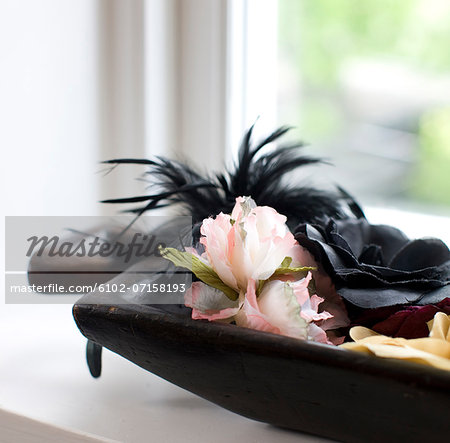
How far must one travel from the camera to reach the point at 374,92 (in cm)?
133

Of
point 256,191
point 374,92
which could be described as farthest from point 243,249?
point 374,92

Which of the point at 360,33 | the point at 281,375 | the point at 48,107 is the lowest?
the point at 281,375

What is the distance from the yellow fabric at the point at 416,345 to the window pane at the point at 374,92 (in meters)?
0.56

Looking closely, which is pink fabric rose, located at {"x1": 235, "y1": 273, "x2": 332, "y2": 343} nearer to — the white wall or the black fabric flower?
the black fabric flower

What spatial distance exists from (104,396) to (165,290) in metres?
0.15

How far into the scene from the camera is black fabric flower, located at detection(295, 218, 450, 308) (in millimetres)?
427

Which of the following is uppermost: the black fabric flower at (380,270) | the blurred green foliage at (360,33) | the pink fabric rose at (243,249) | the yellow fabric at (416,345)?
the blurred green foliage at (360,33)

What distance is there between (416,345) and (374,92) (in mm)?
1043

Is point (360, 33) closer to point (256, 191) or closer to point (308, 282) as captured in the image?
point (256, 191)

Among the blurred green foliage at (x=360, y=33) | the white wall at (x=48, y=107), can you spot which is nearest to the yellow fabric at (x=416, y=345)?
the white wall at (x=48, y=107)

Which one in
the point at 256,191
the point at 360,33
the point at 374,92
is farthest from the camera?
the point at 374,92

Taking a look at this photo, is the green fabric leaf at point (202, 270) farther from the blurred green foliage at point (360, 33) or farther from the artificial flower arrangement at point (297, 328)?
the blurred green foliage at point (360, 33)

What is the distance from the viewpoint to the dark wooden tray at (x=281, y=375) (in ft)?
1.09

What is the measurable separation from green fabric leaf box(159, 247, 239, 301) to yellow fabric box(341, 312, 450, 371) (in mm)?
89
